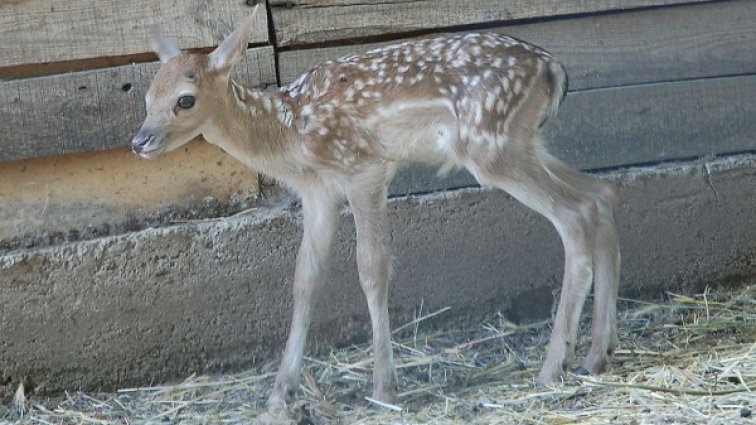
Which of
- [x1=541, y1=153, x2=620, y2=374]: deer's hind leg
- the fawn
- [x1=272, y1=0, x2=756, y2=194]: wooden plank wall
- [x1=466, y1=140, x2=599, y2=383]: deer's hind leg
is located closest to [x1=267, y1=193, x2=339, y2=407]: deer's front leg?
the fawn

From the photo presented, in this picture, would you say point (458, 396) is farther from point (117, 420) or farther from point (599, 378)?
point (117, 420)

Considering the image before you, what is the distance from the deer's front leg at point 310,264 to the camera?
5.45 meters

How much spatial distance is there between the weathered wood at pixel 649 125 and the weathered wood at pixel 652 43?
0.22 feet

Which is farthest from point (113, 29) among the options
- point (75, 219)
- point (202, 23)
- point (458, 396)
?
point (458, 396)

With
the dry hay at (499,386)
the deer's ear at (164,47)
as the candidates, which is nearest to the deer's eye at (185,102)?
the deer's ear at (164,47)

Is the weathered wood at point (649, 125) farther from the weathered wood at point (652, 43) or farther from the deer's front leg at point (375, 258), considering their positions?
the deer's front leg at point (375, 258)

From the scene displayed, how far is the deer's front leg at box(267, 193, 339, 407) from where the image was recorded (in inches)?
215

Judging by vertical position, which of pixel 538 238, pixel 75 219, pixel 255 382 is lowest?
pixel 255 382

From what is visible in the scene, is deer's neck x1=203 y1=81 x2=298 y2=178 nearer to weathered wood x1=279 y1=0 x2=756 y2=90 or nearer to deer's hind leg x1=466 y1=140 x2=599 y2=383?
deer's hind leg x1=466 y1=140 x2=599 y2=383

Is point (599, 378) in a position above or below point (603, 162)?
below

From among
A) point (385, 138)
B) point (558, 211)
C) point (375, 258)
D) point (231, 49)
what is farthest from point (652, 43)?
point (231, 49)

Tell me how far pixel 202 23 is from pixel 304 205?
978mm

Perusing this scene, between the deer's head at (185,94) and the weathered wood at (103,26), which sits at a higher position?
the weathered wood at (103,26)

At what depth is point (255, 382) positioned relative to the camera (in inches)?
225
